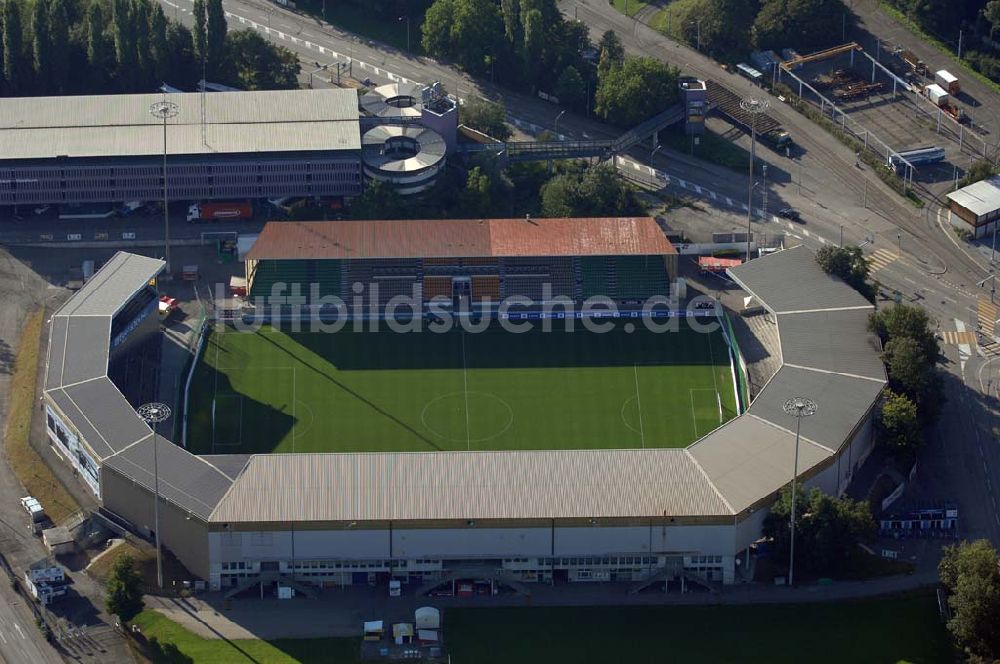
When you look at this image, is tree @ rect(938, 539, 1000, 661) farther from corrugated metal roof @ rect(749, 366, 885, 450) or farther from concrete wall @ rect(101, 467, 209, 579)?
concrete wall @ rect(101, 467, 209, 579)

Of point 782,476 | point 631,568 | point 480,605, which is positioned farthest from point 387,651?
point 782,476

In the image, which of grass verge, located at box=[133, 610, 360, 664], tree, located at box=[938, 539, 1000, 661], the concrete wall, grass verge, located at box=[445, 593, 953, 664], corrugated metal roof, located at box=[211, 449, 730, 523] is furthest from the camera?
the concrete wall

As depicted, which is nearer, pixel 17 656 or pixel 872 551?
pixel 17 656

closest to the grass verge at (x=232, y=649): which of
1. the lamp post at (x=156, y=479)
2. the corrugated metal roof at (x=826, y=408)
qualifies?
the lamp post at (x=156, y=479)

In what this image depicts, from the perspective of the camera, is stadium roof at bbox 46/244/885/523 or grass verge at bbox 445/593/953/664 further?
stadium roof at bbox 46/244/885/523

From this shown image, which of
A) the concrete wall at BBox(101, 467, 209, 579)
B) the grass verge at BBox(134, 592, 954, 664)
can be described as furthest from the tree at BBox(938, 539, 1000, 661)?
the concrete wall at BBox(101, 467, 209, 579)

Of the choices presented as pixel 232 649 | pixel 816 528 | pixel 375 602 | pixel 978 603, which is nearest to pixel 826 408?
pixel 816 528

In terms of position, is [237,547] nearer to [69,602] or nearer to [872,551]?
[69,602]
